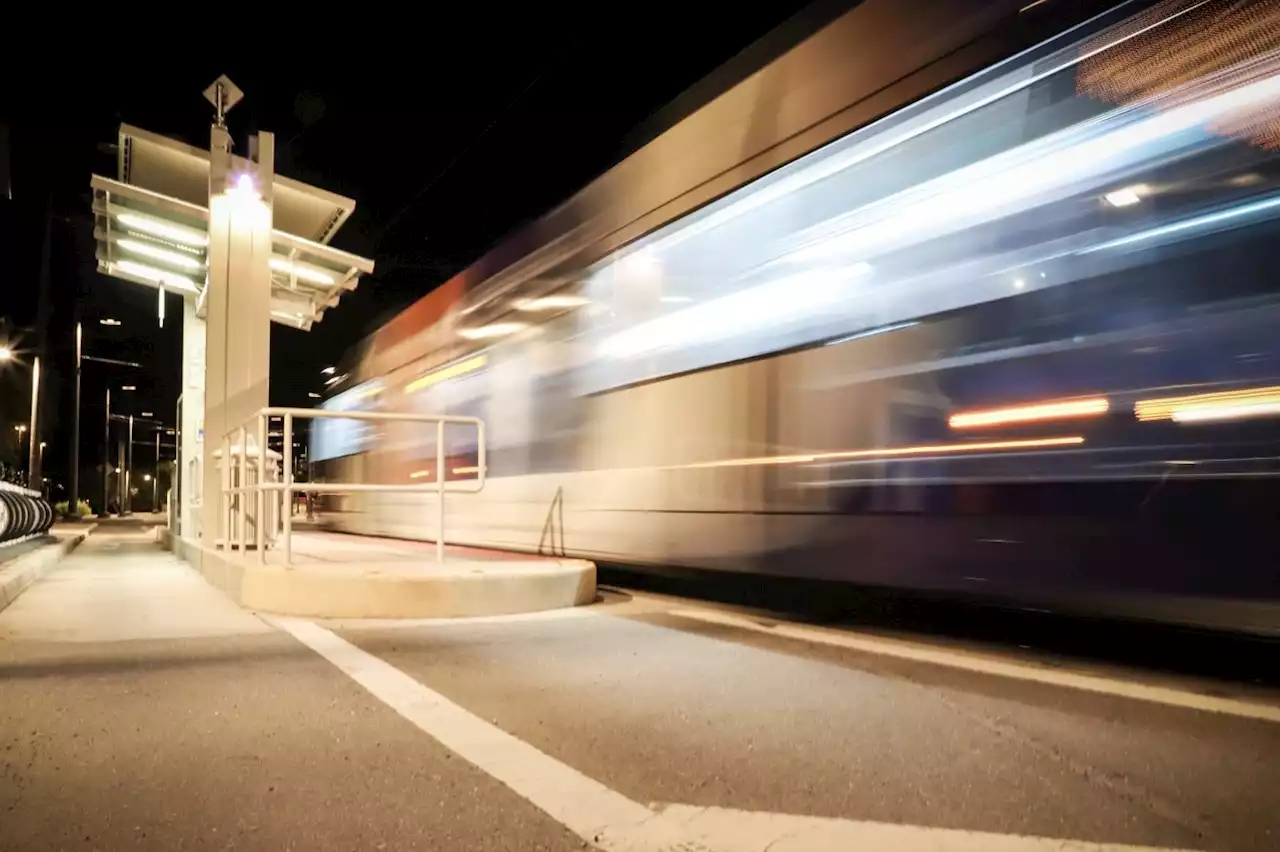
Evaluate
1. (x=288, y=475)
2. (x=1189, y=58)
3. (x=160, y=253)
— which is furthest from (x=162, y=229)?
(x=1189, y=58)

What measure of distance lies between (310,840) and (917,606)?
614 centimetres

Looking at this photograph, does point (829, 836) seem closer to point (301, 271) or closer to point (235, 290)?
point (235, 290)

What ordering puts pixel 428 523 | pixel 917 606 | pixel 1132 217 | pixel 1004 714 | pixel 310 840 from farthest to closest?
pixel 428 523
pixel 917 606
pixel 1132 217
pixel 1004 714
pixel 310 840

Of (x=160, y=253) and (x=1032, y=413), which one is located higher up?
(x=160, y=253)

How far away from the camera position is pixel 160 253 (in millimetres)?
12484

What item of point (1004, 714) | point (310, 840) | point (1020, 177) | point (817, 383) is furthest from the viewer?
point (817, 383)

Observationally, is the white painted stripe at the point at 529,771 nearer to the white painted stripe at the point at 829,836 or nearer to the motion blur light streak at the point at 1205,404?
the white painted stripe at the point at 829,836

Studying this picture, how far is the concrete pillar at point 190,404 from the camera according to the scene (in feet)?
43.0

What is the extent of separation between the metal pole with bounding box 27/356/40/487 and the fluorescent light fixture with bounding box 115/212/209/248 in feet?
46.8

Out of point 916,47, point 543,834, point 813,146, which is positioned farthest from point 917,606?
point 543,834

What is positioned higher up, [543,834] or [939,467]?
[939,467]

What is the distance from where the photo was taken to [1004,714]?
4.03 m

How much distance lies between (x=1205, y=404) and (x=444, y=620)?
4898 millimetres

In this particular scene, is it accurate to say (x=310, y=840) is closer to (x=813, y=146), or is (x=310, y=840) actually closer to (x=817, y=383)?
(x=817, y=383)
